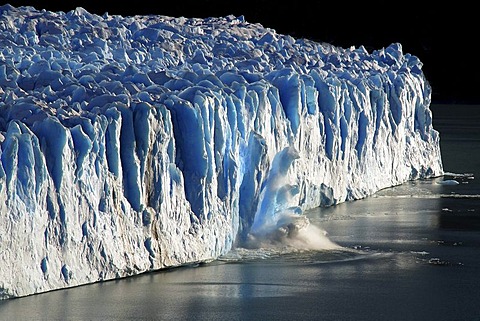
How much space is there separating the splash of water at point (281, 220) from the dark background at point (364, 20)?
43354mm

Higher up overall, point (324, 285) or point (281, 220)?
point (281, 220)

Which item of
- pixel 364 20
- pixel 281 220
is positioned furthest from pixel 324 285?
pixel 364 20

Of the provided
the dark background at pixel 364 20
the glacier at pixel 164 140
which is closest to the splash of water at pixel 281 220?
the glacier at pixel 164 140

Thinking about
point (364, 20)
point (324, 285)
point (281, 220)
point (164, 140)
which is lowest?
point (324, 285)

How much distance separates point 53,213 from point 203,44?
701 cm

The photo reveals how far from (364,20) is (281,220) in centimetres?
5022

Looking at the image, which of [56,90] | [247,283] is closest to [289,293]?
[247,283]

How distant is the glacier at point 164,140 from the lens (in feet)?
29.7

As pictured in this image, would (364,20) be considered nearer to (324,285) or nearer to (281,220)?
(281,220)

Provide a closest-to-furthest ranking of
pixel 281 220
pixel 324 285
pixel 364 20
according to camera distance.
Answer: pixel 324 285 < pixel 281 220 < pixel 364 20

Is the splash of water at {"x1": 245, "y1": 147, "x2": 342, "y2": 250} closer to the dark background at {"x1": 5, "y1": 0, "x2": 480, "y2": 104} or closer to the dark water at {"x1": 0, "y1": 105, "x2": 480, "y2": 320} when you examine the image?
the dark water at {"x1": 0, "y1": 105, "x2": 480, "y2": 320}

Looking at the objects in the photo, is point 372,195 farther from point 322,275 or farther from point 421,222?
point 322,275

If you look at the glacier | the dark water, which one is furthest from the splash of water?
the dark water

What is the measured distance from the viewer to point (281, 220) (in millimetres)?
11703
